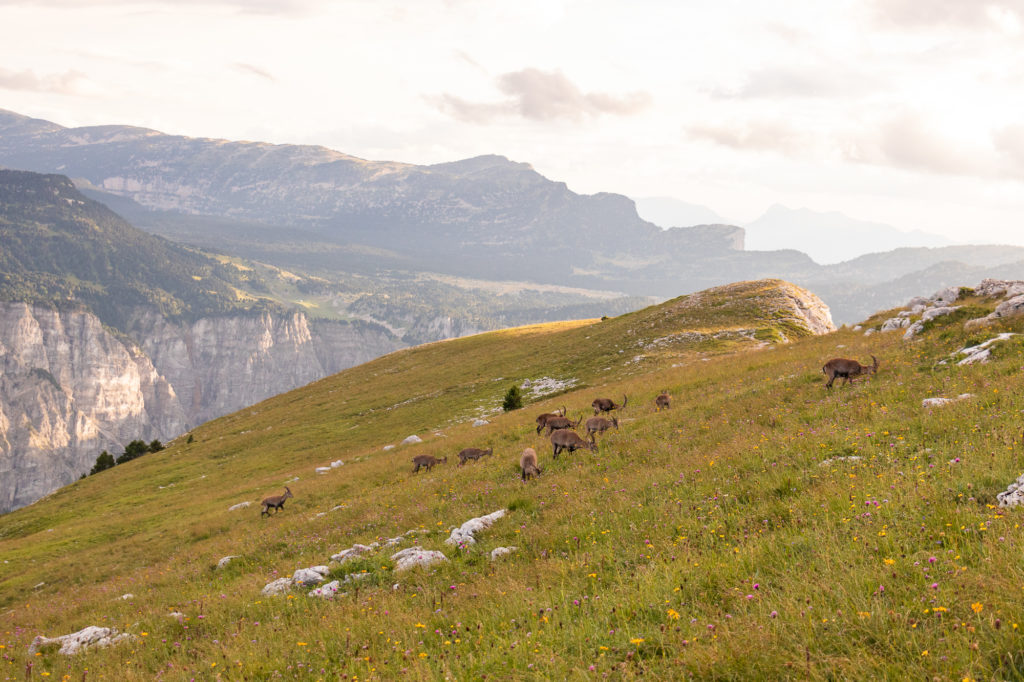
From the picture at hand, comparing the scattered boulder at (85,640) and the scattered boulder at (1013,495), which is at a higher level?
the scattered boulder at (1013,495)

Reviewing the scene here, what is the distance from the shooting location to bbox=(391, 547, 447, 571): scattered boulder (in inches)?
442

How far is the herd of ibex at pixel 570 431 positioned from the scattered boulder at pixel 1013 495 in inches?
448

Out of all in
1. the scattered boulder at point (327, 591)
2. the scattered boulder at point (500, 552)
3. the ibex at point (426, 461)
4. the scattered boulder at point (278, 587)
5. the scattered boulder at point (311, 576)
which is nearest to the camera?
the scattered boulder at point (327, 591)

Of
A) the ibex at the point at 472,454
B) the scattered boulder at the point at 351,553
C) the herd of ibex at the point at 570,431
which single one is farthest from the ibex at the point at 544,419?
the scattered boulder at the point at 351,553

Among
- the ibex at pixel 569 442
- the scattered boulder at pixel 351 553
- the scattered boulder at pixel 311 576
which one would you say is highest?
the ibex at pixel 569 442

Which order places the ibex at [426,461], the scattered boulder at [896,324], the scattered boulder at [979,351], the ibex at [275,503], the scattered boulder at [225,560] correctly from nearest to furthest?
the scattered boulder at [979,351]
the scattered boulder at [225,560]
the ibex at [275,503]
the ibex at [426,461]
the scattered boulder at [896,324]

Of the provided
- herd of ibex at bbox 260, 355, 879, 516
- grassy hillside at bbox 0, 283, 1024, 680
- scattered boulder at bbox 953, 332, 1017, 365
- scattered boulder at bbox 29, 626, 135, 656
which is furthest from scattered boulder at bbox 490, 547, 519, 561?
scattered boulder at bbox 953, 332, 1017, 365

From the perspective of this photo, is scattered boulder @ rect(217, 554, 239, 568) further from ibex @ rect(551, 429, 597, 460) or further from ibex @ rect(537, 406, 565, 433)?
ibex @ rect(537, 406, 565, 433)

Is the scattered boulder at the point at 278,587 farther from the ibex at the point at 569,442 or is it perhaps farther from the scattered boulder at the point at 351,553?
the ibex at the point at 569,442

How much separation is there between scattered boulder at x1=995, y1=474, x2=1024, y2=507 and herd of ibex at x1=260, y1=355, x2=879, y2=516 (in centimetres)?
1138

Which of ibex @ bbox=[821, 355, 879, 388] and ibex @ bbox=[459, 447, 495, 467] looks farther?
ibex @ bbox=[459, 447, 495, 467]

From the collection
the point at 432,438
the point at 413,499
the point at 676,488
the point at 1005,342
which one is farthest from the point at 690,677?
the point at 432,438

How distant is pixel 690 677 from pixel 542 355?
54697 millimetres

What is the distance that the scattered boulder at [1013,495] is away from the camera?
701 cm
